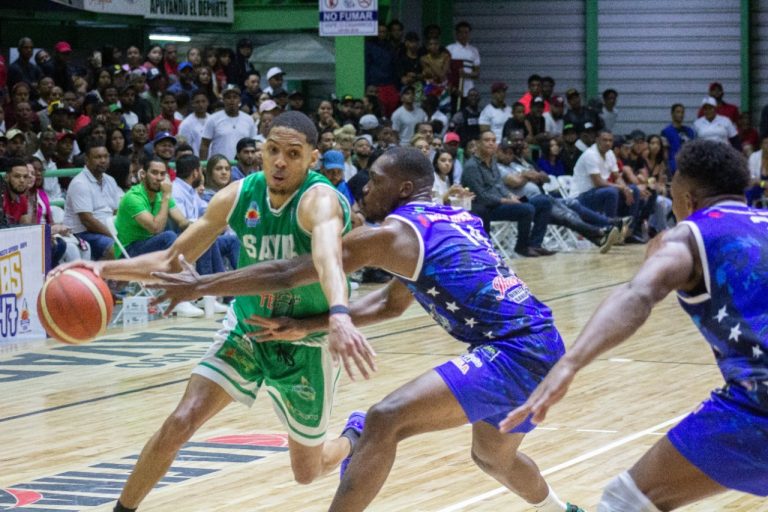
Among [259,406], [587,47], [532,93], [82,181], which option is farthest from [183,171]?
[587,47]

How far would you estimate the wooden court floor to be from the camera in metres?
6.48

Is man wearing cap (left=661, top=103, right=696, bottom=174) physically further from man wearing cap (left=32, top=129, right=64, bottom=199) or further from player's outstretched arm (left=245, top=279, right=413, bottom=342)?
player's outstretched arm (left=245, top=279, right=413, bottom=342)

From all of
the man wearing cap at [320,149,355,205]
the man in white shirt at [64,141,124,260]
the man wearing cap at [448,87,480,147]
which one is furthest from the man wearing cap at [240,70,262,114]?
the man in white shirt at [64,141,124,260]

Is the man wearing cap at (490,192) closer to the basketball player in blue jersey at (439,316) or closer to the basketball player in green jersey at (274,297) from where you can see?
the basketball player in green jersey at (274,297)

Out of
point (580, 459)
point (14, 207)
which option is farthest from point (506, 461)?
point (14, 207)

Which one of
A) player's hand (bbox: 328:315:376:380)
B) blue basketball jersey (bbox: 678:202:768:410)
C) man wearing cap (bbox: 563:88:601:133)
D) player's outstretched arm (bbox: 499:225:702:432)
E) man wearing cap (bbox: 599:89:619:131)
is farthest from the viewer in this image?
man wearing cap (bbox: 599:89:619:131)

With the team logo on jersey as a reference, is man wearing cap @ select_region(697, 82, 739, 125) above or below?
above

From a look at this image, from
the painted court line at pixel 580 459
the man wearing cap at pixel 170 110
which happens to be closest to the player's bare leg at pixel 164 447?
the painted court line at pixel 580 459

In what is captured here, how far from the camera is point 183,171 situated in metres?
13.5

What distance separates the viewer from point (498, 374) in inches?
195

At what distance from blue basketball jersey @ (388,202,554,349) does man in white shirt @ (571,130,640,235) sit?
45.8 feet

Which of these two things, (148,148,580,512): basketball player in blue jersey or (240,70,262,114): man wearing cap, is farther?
(240,70,262,114): man wearing cap

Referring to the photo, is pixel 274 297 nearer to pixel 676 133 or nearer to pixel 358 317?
pixel 358 317

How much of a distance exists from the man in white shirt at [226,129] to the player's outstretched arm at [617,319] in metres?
12.4
